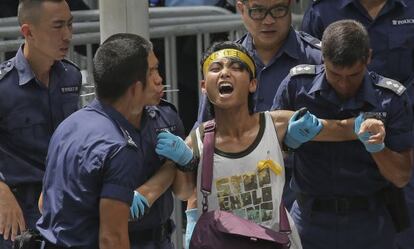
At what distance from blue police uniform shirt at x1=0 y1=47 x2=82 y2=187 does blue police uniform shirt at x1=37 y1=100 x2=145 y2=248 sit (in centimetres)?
74

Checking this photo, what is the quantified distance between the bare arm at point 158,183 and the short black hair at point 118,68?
1.31ft

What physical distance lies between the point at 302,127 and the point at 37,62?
1.36 m

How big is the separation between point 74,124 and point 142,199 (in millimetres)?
395

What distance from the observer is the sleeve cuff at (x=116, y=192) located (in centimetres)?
327

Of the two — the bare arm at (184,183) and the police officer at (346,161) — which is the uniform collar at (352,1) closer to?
the police officer at (346,161)

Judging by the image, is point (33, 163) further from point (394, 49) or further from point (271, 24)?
point (394, 49)

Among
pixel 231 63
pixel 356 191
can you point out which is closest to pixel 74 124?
pixel 231 63

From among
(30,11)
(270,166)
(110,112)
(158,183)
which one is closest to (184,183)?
(158,183)

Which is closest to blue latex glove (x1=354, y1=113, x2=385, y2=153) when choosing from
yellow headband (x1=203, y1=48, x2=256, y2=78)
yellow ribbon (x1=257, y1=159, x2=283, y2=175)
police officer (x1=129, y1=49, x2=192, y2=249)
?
yellow ribbon (x1=257, y1=159, x2=283, y2=175)

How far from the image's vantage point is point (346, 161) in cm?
401

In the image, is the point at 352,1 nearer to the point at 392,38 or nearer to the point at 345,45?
the point at 392,38

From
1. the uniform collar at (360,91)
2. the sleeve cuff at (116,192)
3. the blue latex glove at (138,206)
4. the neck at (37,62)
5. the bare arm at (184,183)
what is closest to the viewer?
the sleeve cuff at (116,192)

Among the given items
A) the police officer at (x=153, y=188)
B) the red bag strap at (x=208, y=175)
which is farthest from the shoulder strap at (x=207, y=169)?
the police officer at (x=153, y=188)

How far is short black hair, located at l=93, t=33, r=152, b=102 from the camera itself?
135 inches
